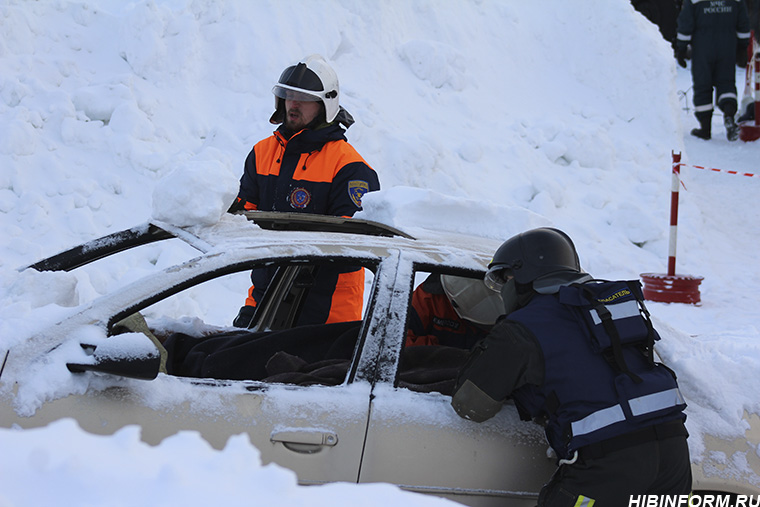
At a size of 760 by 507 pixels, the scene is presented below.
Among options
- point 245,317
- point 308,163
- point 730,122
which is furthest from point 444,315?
point 730,122

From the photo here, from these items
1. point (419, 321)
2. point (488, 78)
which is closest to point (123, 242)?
point (419, 321)

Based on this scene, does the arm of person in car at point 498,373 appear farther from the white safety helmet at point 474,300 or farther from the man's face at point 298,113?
the man's face at point 298,113

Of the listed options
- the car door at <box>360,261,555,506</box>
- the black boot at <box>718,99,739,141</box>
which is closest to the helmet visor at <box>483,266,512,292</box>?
the car door at <box>360,261,555,506</box>

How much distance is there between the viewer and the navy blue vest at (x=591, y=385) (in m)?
2.08

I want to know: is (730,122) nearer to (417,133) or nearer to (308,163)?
(417,133)

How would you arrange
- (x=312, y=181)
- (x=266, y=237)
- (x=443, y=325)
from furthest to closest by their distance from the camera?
(x=312, y=181), (x=443, y=325), (x=266, y=237)

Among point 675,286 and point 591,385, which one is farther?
point 675,286

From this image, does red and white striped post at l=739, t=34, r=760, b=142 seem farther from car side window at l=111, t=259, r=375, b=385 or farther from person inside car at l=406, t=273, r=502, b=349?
person inside car at l=406, t=273, r=502, b=349

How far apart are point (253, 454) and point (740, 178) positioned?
11.2 meters

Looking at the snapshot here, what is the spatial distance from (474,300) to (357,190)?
3.54ft

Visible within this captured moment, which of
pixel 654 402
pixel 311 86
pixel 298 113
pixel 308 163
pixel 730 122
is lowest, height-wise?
pixel 730 122

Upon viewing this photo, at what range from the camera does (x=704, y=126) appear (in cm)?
1215

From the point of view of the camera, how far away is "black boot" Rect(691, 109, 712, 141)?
12.0 m

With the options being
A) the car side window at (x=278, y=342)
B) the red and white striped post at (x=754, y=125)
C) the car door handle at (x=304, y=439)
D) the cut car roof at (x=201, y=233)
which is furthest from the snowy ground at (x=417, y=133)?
the car door handle at (x=304, y=439)
